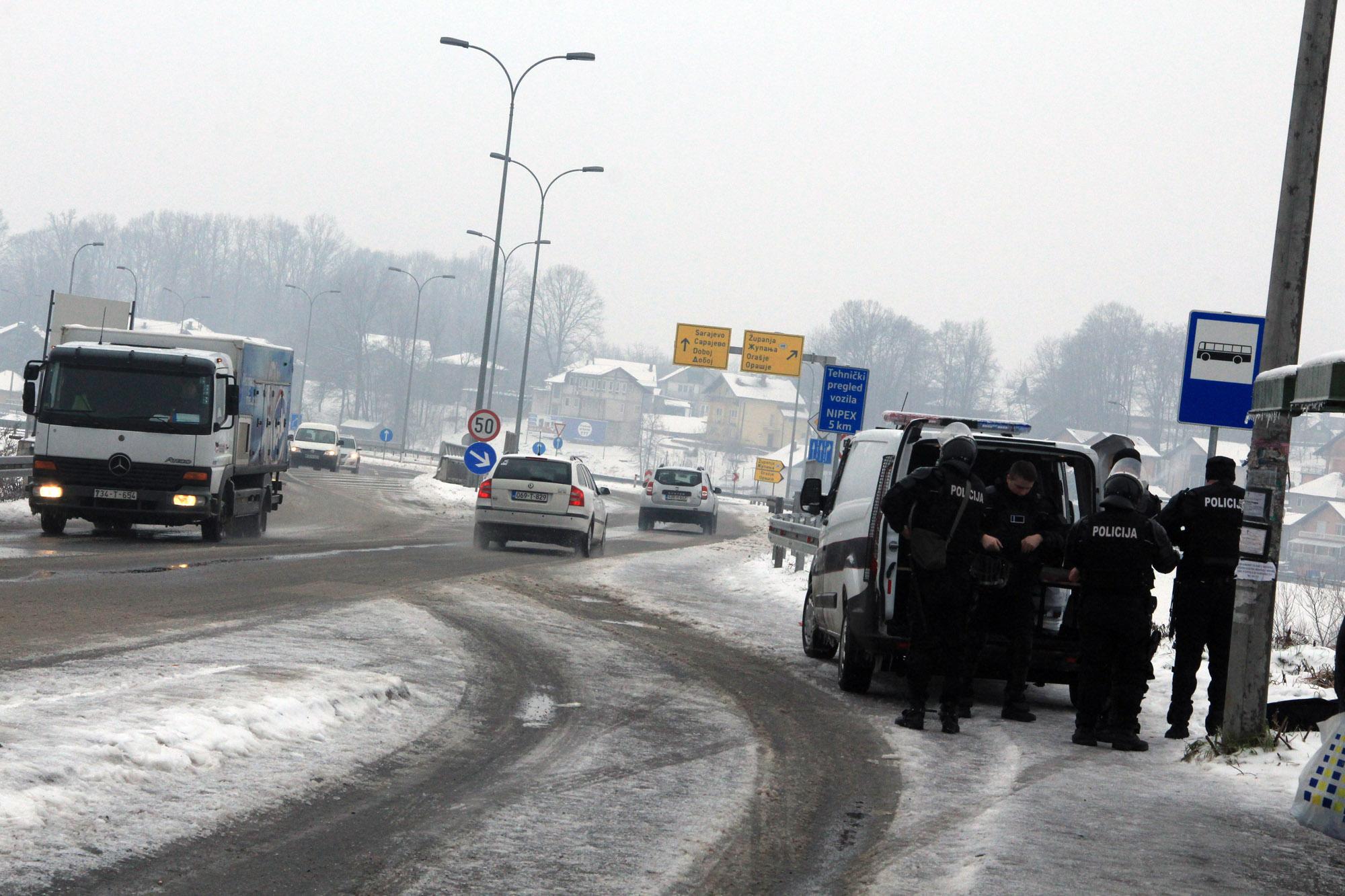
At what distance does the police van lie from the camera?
9922 mm

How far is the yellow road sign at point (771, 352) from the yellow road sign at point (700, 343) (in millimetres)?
2607

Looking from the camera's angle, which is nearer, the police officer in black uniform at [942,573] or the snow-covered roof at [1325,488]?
the police officer in black uniform at [942,573]

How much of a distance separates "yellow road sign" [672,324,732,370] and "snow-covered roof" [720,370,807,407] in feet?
318

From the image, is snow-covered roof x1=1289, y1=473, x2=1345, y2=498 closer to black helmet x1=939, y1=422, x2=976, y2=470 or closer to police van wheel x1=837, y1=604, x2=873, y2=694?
police van wheel x1=837, y1=604, x2=873, y2=694

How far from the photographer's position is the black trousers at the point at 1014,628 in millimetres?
9586

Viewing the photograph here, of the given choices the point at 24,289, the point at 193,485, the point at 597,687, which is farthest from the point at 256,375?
the point at 24,289

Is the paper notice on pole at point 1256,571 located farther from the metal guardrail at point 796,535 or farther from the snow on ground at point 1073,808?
the metal guardrail at point 796,535

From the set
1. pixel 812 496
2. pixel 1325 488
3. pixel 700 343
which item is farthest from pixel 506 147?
pixel 1325 488

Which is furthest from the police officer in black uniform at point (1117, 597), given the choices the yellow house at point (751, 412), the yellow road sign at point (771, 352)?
the yellow house at point (751, 412)

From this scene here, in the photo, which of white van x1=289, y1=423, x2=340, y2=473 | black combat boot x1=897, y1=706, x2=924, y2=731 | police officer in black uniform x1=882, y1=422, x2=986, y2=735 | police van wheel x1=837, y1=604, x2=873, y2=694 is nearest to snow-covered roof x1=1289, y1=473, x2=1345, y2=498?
white van x1=289, y1=423, x2=340, y2=473

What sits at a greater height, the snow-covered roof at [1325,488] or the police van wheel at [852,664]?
the snow-covered roof at [1325,488]

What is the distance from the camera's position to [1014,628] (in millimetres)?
9750

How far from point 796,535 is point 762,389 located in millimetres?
130217

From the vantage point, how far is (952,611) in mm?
9070
